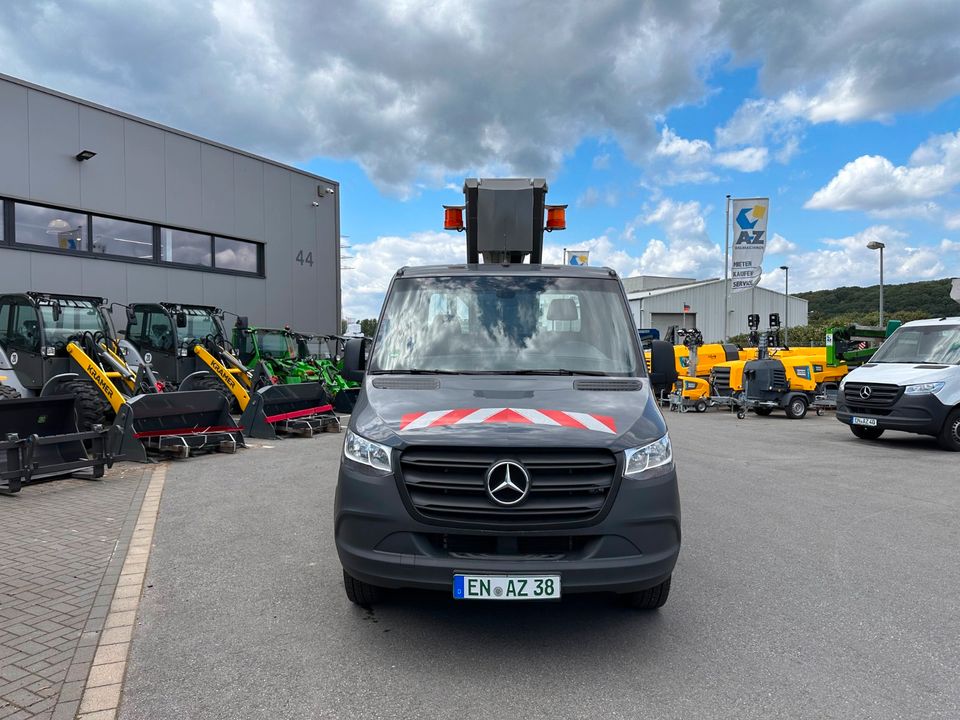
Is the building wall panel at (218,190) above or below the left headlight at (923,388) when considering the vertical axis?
above

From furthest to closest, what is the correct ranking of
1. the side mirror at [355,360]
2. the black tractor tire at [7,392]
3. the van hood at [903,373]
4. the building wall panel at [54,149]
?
the building wall panel at [54,149], the van hood at [903,373], the black tractor tire at [7,392], the side mirror at [355,360]

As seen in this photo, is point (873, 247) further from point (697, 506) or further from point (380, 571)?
point (380, 571)

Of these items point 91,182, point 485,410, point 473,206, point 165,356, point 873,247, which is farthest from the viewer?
point 873,247

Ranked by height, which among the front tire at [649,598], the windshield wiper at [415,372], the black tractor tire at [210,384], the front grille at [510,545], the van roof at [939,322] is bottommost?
the front tire at [649,598]

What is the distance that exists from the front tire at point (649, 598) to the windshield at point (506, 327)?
4.35ft

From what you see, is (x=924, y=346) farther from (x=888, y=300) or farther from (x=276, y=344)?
(x=888, y=300)

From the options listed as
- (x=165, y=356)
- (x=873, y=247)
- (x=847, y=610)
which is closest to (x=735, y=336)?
(x=873, y=247)

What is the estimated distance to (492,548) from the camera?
3.48m

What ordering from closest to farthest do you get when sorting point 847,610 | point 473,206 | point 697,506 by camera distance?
point 847,610
point 697,506
point 473,206

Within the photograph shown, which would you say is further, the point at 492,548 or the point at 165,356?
the point at 165,356

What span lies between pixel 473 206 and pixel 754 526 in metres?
4.71

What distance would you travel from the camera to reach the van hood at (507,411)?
11.5 feet

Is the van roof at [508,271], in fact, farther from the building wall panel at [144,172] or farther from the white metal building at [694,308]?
the white metal building at [694,308]

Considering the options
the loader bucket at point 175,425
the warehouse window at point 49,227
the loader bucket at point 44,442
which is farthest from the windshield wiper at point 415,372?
the warehouse window at point 49,227
